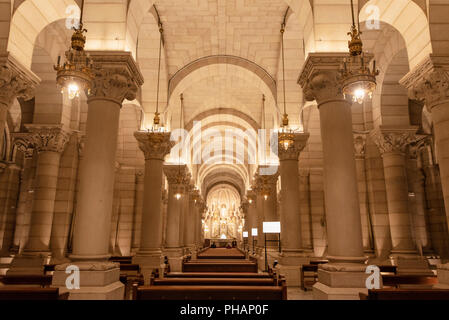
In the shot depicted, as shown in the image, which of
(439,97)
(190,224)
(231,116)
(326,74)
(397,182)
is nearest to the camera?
(439,97)

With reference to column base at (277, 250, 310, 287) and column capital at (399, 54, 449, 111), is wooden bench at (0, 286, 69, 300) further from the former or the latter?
column base at (277, 250, 310, 287)

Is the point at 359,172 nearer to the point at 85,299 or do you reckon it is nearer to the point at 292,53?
the point at 292,53

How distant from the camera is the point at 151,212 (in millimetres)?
12227

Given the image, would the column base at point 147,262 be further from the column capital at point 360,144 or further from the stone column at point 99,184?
the column capital at point 360,144

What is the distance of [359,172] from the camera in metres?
11.9

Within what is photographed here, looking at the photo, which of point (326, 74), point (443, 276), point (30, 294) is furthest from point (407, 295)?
point (30, 294)

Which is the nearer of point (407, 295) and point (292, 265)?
point (407, 295)

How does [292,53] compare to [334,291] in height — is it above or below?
above

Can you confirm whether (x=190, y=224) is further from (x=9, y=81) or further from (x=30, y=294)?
(x=30, y=294)

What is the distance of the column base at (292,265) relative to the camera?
1169 centimetres

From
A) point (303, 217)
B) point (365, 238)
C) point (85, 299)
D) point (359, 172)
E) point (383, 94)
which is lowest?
point (85, 299)

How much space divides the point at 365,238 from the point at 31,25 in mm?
11686

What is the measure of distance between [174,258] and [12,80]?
36.7 ft
